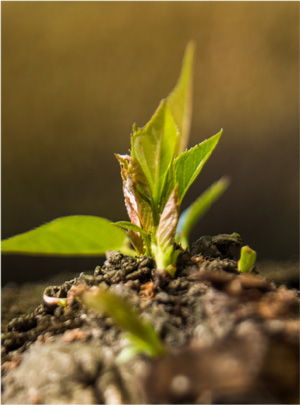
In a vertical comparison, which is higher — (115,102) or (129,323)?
(115,102)

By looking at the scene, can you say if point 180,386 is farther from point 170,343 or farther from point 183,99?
point 183,99

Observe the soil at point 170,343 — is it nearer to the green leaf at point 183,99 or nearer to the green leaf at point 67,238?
the green leaf at point 67,238

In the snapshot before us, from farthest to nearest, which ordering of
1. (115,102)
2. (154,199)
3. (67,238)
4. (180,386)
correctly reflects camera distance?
(115,102) < (154,199) < (67,238) < (180,386)

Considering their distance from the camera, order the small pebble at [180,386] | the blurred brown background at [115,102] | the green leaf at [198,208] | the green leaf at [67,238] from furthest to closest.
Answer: the blurred brown background at [115,102]
the green leaf at [198,208]
the green leaf at [67,238]
the small pebble at [180,386]

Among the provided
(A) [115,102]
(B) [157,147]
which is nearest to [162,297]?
(B) [157,147]

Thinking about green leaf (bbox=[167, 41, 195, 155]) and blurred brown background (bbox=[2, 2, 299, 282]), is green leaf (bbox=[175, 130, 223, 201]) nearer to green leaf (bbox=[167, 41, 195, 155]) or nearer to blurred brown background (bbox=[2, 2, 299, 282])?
green leaf (bbox=[167, 41, 195, 155])

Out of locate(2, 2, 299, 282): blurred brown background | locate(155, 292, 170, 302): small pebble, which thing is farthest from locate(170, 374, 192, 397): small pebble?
locate(2, 2, 299, 282): blurred brown background


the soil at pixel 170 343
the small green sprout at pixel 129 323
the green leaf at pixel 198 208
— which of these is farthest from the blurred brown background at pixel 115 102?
the small green sprout at pixel 129 323
